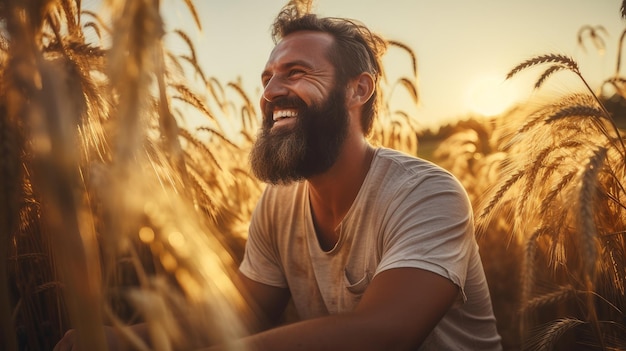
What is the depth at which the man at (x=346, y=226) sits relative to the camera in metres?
1.46

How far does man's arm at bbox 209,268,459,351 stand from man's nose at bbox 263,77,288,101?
1.11 m

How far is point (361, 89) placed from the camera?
260 centimetres

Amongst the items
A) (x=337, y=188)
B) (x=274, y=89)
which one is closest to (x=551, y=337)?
(x=337, y=188)

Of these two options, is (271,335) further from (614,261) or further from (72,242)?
(614,261)

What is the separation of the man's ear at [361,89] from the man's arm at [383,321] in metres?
1.23

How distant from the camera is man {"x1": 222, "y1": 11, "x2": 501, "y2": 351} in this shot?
4.80ft

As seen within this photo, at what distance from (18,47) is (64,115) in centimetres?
15

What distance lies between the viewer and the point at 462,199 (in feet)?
5.86

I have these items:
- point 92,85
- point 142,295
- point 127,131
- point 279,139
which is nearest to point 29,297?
point 279,139

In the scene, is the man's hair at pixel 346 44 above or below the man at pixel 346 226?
above

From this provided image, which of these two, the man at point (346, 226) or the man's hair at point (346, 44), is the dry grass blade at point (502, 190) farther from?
the man's hair at point (346, 44)

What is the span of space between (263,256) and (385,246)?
72 cm

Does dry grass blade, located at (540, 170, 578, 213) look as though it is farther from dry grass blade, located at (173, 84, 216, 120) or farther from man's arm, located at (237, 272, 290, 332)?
dry grass blade, located at (173, 84, 216, 120)

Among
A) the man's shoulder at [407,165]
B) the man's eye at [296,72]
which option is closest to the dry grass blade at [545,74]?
the man's shoulder at [407,165]
